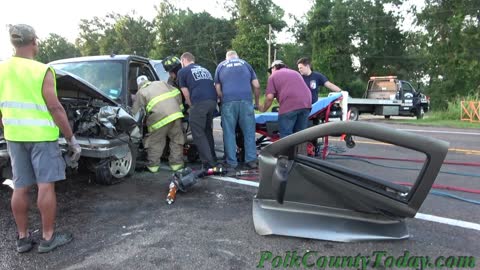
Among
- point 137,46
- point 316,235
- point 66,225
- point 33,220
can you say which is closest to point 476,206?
point 316,235

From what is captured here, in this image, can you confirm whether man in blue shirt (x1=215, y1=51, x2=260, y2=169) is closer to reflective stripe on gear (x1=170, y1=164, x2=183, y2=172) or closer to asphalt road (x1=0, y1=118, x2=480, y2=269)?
reflective stripe on gear (x1=170, y1=164, x2=183, y2=172)

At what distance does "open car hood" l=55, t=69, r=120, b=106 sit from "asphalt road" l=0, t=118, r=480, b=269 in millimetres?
1141

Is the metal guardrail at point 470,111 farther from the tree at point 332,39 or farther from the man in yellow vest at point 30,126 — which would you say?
the tree at point 332,39

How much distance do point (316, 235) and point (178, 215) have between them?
4.64 ft

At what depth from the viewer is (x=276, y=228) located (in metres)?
3.20

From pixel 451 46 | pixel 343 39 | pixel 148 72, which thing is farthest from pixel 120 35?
pixel 148 72

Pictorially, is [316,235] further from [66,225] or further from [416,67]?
[416,67]

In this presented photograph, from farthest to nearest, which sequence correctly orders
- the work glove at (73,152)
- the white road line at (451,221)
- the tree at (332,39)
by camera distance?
the tree at (332,39) < the white road line at (451,221) < the work glove at (73,152)

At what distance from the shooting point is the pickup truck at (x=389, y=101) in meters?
18.0

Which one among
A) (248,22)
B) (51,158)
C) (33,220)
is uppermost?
(248,22)

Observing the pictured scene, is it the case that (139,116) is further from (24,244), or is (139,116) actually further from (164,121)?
(24,244)

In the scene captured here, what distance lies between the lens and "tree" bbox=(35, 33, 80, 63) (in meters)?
72.9

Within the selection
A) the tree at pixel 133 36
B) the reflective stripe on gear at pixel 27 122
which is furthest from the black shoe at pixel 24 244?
the tree at pixel 133 36

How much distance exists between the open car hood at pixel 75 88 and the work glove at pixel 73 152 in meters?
0.77
